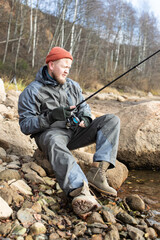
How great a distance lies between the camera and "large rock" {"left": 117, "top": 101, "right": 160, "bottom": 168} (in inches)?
165

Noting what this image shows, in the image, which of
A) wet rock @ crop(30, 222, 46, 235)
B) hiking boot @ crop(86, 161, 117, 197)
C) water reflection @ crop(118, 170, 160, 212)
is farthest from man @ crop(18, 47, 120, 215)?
water reflection @ crop(118, 170, 160, 212)

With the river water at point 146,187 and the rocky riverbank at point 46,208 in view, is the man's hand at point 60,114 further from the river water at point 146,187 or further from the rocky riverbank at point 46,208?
the river water at point 146,187

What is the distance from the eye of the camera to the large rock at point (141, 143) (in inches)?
165

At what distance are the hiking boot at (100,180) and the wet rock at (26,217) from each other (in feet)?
2.49

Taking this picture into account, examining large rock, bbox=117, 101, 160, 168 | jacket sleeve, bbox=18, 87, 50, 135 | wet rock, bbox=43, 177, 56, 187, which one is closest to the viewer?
jacket sleeve, bbox=18, 87, 50, 135

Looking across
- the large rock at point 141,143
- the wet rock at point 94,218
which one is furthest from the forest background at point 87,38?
the wet rock at point 94,218

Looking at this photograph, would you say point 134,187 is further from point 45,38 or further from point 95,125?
point 45,38

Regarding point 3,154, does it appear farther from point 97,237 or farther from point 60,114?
point 97,237

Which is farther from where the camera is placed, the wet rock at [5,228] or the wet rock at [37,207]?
the wet rock at [37,207]

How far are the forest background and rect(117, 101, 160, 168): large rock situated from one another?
388 inches

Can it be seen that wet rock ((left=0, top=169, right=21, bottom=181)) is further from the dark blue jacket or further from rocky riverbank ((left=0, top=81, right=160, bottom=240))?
the dark blue jacket

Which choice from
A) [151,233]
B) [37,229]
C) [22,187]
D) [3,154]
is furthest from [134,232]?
[3,154]

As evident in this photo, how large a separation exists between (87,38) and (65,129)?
67.2ft

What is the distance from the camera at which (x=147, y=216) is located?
2441 mm
